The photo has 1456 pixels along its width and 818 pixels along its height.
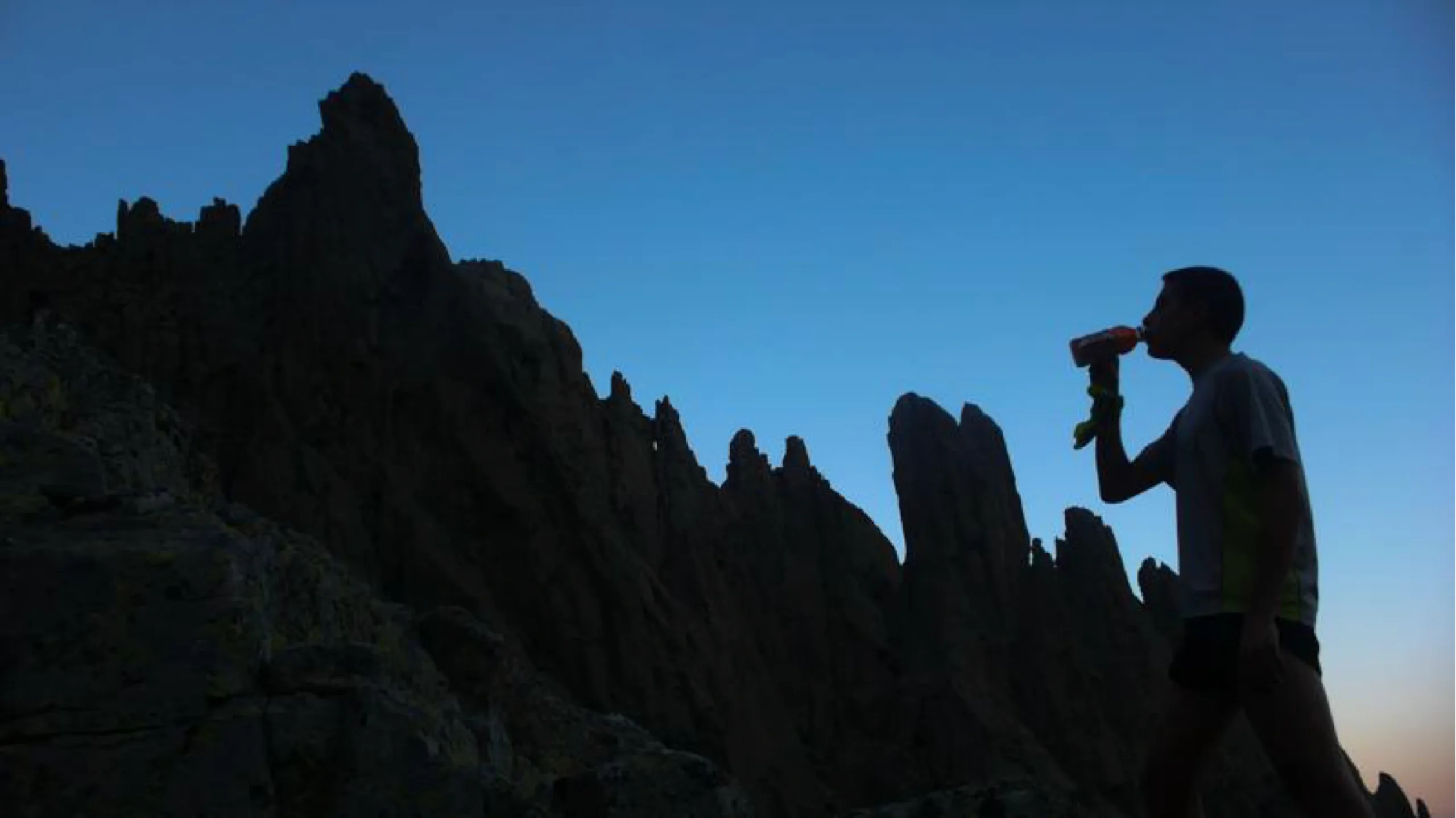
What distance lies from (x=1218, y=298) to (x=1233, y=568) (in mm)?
1338

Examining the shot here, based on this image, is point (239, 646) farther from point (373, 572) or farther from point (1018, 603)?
point (1018, 603)

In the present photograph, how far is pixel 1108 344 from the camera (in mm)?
6727

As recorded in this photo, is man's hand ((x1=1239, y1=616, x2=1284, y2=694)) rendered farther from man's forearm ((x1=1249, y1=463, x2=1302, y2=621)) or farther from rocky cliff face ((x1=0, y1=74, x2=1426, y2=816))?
rocky cliff face ((x1=0, y1=74, x2=1426, y2=816))

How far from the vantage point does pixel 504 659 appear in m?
20.5

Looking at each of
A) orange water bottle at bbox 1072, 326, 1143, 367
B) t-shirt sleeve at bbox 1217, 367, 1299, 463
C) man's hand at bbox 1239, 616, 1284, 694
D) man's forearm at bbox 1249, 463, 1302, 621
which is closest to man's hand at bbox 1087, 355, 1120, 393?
orange water bottle at bbox 1072, 326, 1143, 367

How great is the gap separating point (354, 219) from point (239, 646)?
1753 inches

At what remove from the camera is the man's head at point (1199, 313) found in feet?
20.8

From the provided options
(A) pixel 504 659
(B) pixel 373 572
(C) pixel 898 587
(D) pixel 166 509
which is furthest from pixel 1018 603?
(D) pixel 166 509

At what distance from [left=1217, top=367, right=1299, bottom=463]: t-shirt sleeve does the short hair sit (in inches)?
17.0

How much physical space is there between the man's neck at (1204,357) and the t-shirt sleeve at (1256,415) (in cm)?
38

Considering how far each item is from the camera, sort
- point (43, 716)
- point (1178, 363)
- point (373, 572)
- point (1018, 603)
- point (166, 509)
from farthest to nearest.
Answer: point (1018, 603), point (373, 572), point (166, 509), point (43, 716), point (1178, 363)

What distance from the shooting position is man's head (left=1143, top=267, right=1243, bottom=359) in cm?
633

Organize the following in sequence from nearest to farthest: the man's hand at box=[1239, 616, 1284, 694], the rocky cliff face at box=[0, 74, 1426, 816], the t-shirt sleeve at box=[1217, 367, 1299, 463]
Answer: the man's hand at box=[1239, 616, 1284, 694] < the t-shirt sleeve at box=[1217, 367, 1299, 463] < the rocky cliff face at box=[0, 74, 1426, 816]

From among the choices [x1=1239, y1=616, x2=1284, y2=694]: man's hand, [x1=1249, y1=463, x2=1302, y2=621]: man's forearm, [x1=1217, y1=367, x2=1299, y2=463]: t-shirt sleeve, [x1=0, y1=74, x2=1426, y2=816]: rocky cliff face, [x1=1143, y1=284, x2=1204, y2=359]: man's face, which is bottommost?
[x1=1239, y1=616, x2=1284, y2=694]: man's hand
